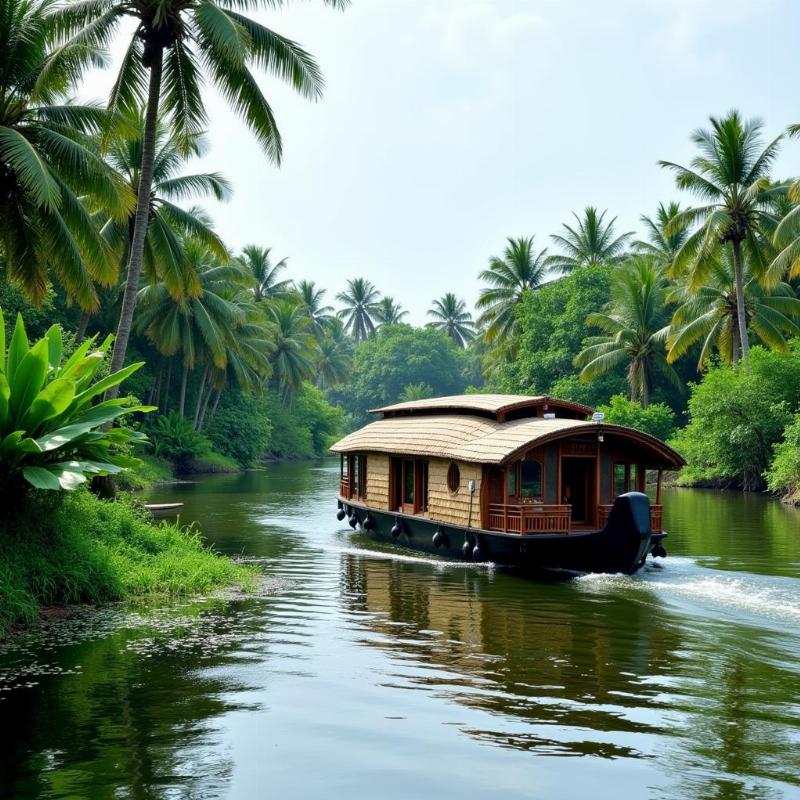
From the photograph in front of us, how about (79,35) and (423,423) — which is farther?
(423,423)

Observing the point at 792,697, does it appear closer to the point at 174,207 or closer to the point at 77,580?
the point at 77,580

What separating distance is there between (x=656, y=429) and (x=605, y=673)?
96.4 feet

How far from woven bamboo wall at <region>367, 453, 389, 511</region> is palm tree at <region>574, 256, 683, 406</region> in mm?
20519

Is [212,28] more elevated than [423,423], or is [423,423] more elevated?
[212,28]

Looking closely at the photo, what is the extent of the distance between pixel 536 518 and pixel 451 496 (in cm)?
205

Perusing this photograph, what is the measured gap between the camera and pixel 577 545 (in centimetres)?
1477

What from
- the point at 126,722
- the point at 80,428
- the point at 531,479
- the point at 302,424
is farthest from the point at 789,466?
the point at 302,424

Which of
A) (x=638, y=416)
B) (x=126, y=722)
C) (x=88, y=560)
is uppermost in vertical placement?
(x=638, y=416)

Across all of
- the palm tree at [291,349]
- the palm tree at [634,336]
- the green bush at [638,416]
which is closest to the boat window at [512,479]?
the green bush at [638,416]

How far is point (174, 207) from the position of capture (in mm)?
19500

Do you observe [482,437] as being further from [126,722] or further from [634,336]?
[634,336]

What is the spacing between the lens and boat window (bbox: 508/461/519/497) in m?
15.8

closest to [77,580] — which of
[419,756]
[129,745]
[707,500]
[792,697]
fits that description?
[129,745]

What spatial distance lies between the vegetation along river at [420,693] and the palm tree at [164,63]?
22.0ft
